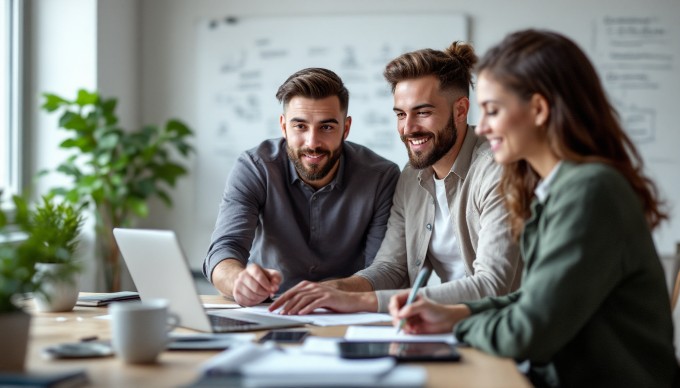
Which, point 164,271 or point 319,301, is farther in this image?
point 319,301

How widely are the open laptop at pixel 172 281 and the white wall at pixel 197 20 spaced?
2.78 m

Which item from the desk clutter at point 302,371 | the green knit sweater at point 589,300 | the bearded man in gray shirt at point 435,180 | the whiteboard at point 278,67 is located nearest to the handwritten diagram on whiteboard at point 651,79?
the whiteboard at point 278,67

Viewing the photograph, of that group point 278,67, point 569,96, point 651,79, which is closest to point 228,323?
point 569,96

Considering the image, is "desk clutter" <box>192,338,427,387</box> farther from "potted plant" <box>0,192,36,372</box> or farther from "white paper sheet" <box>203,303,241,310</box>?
"white paper sheet" <box>203,303,241,310</box>

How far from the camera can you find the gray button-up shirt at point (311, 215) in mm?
2631

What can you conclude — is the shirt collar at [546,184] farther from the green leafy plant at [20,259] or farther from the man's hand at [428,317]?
the green leafy plant at [20,259]

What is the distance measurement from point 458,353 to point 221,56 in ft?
11.4

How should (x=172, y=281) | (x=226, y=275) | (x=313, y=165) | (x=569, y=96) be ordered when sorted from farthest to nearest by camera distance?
(x=313, y=165) → (x=226, y=275) → (x=172, y=281) → (x=569, y=96)

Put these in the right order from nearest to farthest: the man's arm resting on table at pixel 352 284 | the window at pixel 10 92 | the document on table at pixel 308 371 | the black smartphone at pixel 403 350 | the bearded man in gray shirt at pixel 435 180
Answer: the document on table at pixel 308 371, the black smartphone at pixel 403 350, the man's arm resting on table at pixel 352 284, the bearded man in gray shirt at pixel 435 180, the window at pixel 10 92

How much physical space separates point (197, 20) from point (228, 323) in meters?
3.21

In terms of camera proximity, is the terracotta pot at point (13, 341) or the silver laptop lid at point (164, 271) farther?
the silver laptop lid at point (164, 271)

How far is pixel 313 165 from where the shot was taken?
261 cm

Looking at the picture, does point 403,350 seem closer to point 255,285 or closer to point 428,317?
point 428,317

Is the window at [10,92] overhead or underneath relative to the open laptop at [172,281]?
overhead
